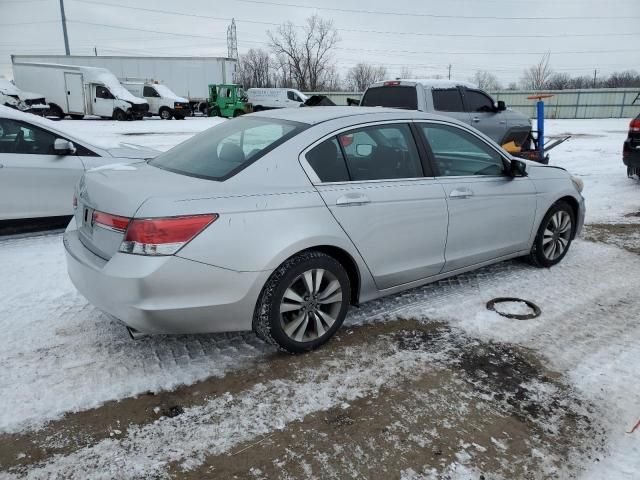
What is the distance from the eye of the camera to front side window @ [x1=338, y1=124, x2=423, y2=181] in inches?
138

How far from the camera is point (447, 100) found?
9.53m

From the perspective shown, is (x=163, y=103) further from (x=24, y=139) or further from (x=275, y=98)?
(x=24, y=139)

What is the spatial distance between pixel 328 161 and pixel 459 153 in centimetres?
148

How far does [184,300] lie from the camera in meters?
2.82

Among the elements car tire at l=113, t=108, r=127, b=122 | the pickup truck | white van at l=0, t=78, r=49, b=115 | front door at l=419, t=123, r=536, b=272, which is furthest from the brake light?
car tire at l=113, t=108, r=127, b=122

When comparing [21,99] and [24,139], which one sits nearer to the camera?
[24,139]

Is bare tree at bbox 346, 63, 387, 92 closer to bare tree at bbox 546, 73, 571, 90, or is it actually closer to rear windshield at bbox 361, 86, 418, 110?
bare tree at bbox 546, 73, 571, 90

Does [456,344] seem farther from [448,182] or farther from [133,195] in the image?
[133,195]

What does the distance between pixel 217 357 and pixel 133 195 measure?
1164 millimetres

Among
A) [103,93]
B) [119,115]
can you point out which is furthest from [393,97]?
[103,93]

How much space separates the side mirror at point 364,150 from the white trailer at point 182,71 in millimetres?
35858

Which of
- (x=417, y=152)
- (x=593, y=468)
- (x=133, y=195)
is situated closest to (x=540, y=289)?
(x=417, y=152)

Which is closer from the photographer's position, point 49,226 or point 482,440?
point 482,440

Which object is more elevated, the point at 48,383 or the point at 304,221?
the point at 304,221
